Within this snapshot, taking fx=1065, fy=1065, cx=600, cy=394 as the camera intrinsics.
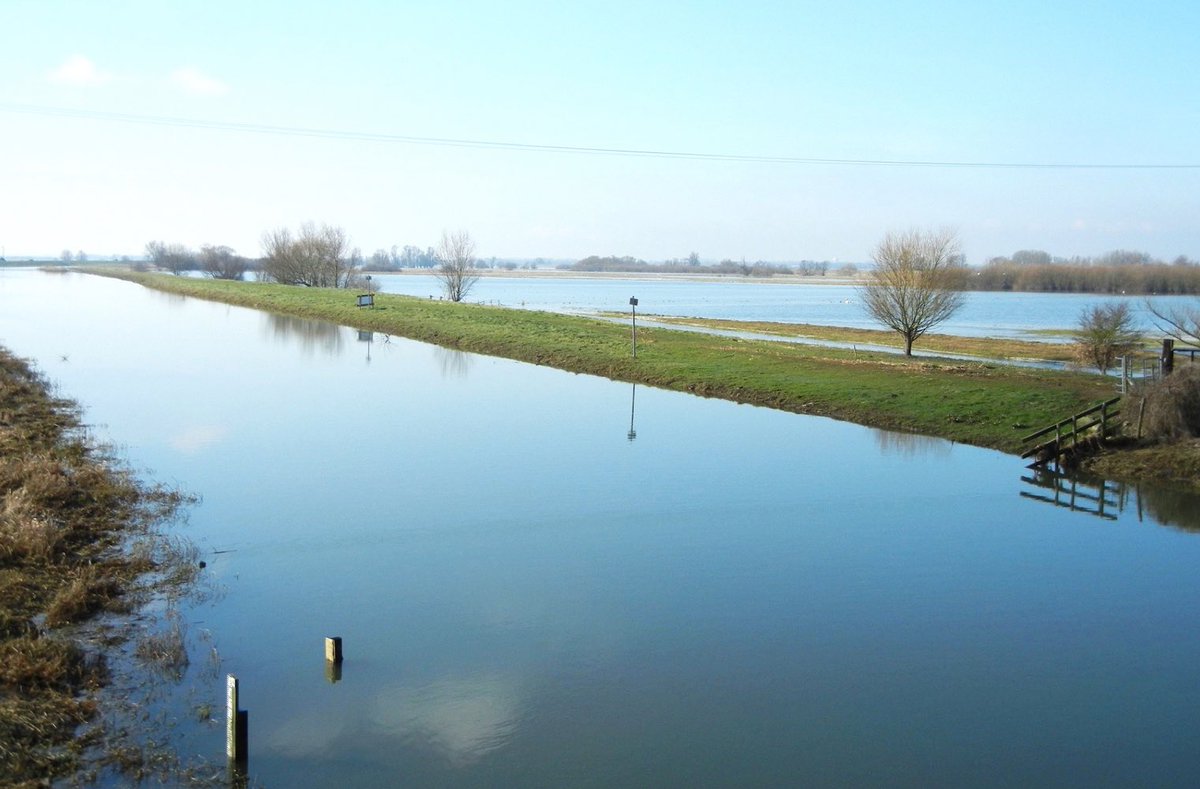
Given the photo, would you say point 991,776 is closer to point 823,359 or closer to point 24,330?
point 823,359

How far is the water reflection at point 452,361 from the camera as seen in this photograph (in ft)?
112

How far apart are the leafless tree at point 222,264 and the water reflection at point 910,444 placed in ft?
321

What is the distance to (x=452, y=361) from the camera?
125 feet

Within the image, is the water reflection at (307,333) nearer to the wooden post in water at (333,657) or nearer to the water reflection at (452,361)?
the water reflection at (452,361)

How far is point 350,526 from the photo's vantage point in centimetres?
1527

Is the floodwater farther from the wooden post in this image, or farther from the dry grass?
the dry grass

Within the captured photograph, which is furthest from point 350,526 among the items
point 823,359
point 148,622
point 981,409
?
point 823,359

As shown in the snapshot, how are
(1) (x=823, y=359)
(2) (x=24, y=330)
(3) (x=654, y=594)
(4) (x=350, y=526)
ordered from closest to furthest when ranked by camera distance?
(3) (x=654, y=594)
(4) (x=350, y=526)
(1) (x=823, y=359)
(2) (x=24, y=330)

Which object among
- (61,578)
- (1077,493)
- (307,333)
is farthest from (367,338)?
(61,578)

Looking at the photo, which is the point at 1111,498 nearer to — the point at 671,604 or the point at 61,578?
the point at 671,604

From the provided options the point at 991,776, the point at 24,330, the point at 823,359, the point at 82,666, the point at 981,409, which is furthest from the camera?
the point at 24,330

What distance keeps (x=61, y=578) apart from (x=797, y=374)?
23.0m

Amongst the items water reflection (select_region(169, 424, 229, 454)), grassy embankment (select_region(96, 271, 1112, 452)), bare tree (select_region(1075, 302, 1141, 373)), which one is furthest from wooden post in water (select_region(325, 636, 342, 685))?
bare tree (select_region(1075, 302, 1141, 373))

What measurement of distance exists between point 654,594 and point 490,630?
7.43 ft
